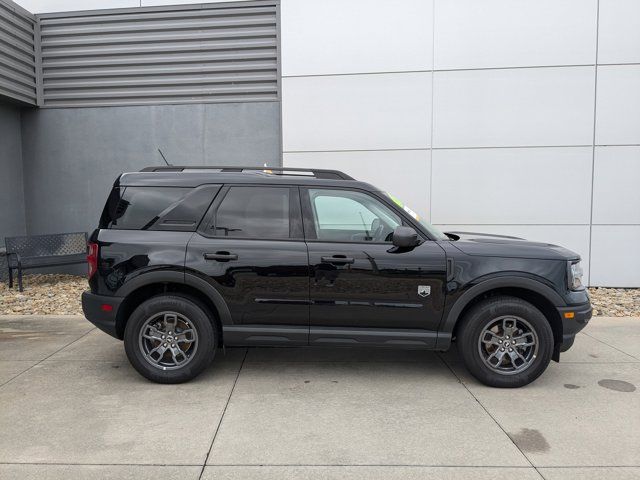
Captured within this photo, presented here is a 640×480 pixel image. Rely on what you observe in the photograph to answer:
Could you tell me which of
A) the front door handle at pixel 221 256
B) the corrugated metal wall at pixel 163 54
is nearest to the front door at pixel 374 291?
the front door handle at pixel 221 256

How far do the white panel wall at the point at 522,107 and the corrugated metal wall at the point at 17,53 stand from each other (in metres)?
7.58

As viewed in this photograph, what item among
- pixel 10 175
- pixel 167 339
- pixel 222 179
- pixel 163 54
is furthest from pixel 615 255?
pixel 10 175

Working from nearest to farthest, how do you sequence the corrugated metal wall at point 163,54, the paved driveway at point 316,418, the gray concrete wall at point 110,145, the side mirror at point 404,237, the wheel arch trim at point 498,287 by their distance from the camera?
1. the paved driveway at point 316,418
2. the side mirror at point 404,237
3. the wheel arch trim at point 498,287
4. the corrugated metal wall at point 163,54
5. the gray concrete wall at point 110,145

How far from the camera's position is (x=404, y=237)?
147 inches

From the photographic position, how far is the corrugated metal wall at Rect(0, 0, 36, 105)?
313 inches

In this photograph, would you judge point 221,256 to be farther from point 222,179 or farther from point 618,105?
point 618,105

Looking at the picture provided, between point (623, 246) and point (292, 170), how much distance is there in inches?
263

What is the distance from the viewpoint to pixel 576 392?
3904mm

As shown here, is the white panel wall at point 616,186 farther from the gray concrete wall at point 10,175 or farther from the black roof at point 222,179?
the gray concrete wall at point 10,175

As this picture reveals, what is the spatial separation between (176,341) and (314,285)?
1331 millimetres

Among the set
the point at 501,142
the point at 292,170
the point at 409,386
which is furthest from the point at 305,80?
the point at 409,386

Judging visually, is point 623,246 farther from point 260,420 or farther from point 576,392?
point 260,420

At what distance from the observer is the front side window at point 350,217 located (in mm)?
4016

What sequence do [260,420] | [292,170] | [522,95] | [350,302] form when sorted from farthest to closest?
1. [522,95]
2. [292,170]
3. [350,302]
4. [260,420]
